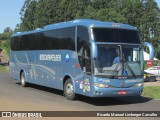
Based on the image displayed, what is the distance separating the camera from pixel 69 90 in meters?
17.1

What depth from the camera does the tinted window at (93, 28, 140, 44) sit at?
610 inches

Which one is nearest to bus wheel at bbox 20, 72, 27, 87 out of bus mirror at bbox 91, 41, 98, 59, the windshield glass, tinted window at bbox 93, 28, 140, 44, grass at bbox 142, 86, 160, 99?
grass at bbox 142, 86, 160, 99

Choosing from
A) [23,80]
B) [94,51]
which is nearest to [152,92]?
[94,51]

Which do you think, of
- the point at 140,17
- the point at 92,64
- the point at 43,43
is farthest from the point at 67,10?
the point at 92,64

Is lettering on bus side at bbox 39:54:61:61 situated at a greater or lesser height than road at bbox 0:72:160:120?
greater

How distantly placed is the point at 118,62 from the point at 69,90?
9.50 ft

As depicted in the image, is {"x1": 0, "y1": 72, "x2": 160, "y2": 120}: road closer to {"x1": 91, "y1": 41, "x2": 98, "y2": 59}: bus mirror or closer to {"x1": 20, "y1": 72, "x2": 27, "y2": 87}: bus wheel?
{"x1": 91, "y1": 41, "x2": 98, "y2": 59}: bus mirror

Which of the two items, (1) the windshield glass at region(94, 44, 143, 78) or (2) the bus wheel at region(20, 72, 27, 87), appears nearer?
(1) the windshield glass at region(94, 44, 143, 78)

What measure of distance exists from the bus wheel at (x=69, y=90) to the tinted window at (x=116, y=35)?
9.14 feet

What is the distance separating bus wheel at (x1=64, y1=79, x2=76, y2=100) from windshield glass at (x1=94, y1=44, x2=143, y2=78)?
88.0 inches

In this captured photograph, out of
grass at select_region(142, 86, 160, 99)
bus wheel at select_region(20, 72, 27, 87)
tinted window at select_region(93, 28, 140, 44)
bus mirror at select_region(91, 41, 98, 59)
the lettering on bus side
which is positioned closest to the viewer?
bus mirror at select_region(91, 41, 98, 59)

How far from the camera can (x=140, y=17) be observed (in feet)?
273

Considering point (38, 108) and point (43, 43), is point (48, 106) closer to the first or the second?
point (38, 108)

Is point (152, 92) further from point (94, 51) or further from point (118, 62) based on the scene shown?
point (94, 51)
